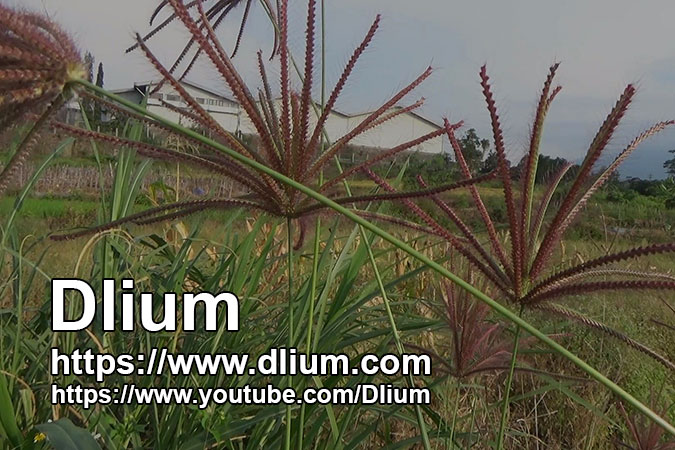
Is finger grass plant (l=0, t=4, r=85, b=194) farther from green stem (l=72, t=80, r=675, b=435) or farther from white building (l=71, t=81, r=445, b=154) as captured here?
white building (l=71, t=81, r=445, b=154)

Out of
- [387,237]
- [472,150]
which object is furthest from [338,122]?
[387,237]

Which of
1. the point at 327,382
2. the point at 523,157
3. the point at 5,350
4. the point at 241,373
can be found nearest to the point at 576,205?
the point at 523,157

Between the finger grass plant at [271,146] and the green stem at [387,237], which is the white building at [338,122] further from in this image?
the green stem at [387,237]

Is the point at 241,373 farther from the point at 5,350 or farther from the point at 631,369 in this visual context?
Result: the point at 631,369

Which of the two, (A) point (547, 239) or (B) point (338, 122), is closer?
(A) point (547, 239)

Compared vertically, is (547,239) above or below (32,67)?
below

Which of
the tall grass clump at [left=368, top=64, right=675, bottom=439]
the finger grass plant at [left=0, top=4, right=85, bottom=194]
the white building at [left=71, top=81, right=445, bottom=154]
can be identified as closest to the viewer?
the finger grass plant at [left=0, top=4, right=85, bottom=194]

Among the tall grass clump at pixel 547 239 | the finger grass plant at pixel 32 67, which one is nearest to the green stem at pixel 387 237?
the finger grass plant at pixel 32 67

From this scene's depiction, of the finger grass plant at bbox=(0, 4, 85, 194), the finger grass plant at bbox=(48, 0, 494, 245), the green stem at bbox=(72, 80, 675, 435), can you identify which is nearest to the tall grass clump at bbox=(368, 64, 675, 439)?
the finger grass plant at bbox=(48, 0, 494, 245)

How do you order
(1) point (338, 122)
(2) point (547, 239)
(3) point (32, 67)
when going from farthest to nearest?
(1) point (338, 122)
(2) point (547, 239)
(3) point (32, 67)

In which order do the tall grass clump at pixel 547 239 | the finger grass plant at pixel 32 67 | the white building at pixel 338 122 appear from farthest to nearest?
the white building at pixel 338 122 < the tall grass clump at pixel 547 239 < the finger grass plant at pixel 32 67

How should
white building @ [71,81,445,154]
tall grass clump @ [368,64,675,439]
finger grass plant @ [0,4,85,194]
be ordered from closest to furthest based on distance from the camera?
finger grass plant @ [0,4,85,194], tall grass clump @ [368,64,675,439], white building @ [71,81,445,154]

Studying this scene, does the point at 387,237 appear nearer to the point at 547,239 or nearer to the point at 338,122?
the point at 547,239

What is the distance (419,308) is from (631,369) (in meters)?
0.71
